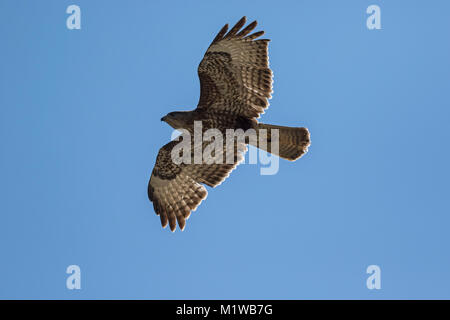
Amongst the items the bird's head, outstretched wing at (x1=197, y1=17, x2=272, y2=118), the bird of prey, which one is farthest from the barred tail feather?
the bird's head

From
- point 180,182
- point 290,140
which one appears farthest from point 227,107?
point 180,182

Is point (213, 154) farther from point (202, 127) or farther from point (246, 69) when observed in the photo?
point (246, 69)

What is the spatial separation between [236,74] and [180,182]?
85.4 inches

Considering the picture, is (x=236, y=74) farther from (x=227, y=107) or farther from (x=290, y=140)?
(x=290, y=140)

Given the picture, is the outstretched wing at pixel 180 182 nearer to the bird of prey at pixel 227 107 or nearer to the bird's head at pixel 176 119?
the bird of prey at pixel 227 107

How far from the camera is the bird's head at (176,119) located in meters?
9.19

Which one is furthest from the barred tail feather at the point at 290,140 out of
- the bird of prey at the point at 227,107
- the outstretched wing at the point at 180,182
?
the outstretched wing at the point at 180,182

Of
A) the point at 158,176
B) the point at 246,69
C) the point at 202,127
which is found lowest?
the point at 158,176

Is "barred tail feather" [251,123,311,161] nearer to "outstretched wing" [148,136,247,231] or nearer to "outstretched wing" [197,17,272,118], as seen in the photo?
"outstretched wing" [197,17,272,118]

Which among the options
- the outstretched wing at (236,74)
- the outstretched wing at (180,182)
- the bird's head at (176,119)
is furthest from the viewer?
the outstretched wing at (180,182)

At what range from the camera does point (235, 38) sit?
29.7 ft
